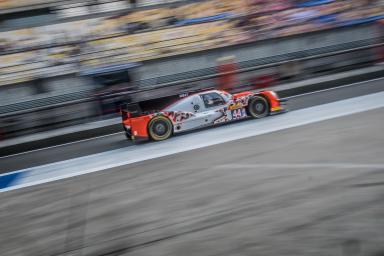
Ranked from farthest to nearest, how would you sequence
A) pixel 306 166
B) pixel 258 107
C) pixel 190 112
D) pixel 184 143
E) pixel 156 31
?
pixel 156 31 → pixel 258 107 → pixel 190 112 → pixel 184 143 → pixel 306 166

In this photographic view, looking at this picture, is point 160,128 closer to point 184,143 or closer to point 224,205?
point 184,143

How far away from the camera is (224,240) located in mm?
4285

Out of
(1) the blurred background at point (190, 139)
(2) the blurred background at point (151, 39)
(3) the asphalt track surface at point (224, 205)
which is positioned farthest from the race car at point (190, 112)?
(2) the blurred background at point (151, 39)

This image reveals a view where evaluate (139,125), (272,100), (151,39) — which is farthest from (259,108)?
(151,39)

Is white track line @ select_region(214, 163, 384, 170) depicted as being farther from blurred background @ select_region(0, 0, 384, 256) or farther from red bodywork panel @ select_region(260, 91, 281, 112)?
red bodywork panel @ select_region(260, 91, 281, 112)

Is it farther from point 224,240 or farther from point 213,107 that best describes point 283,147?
point 224,240

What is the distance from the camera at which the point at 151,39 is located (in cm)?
2103

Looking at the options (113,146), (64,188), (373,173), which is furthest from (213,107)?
(373,173)

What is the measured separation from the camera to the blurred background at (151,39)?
63.0 ft

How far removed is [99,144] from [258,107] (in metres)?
4.27

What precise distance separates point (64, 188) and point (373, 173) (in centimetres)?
485

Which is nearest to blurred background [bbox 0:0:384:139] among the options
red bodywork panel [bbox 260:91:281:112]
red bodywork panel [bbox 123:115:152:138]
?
red bodywork panel [bbox 260:91:281:112]

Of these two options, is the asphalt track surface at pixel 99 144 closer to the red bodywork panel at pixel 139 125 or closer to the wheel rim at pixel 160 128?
the red bodywork panel at pixel 139 125

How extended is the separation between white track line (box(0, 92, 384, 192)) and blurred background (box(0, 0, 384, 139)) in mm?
8134
